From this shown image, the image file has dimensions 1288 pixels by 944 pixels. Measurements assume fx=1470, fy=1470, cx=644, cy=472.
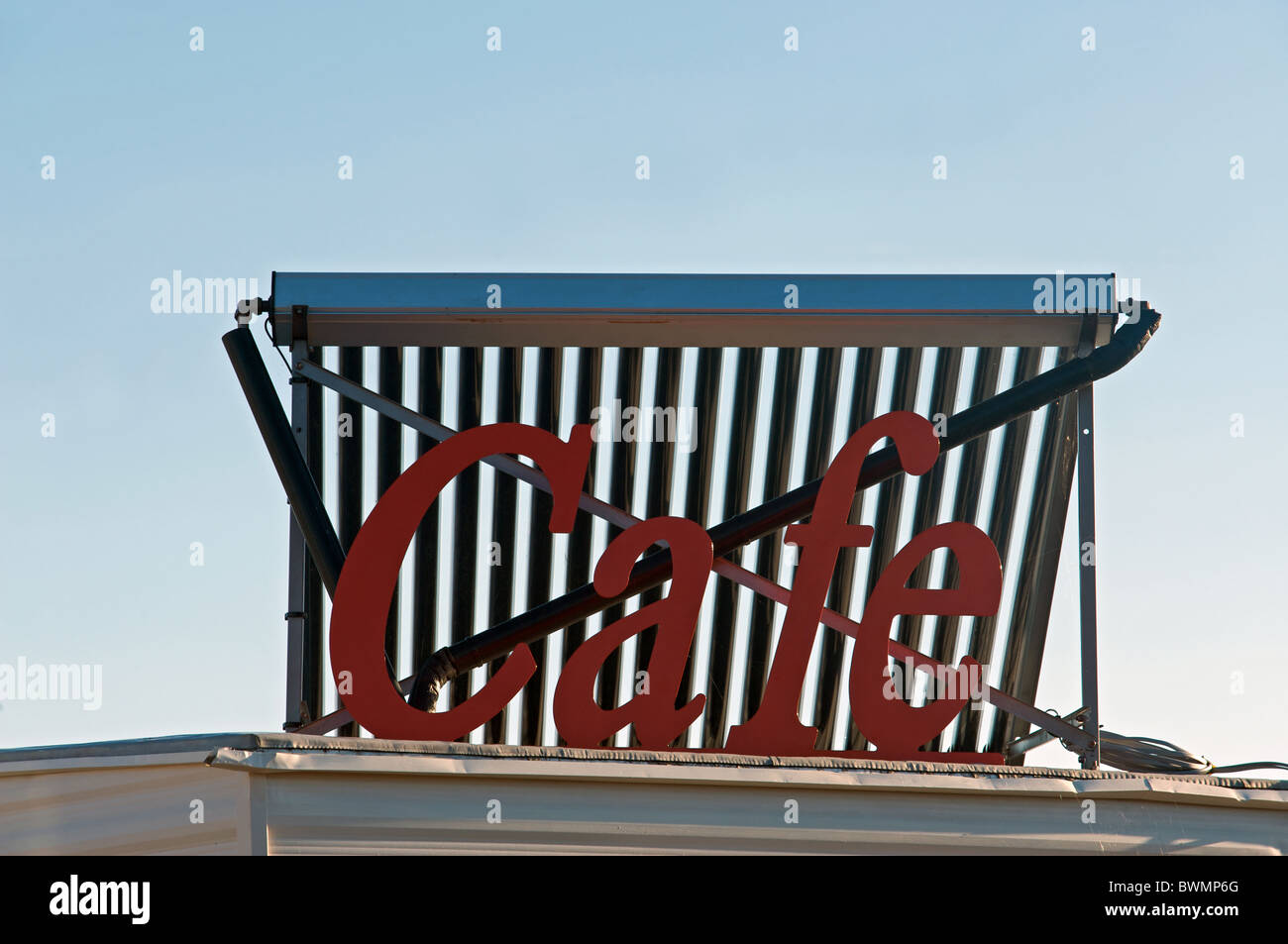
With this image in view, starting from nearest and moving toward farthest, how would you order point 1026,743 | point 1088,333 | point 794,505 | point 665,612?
point 665,612 < point 794,505 < point 1088,333 < point 1026,743

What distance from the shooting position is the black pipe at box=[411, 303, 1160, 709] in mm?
8773

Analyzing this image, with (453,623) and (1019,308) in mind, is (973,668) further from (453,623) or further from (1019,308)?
(453,623)

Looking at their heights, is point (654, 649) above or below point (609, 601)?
below

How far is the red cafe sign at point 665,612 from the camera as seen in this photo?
287 inches

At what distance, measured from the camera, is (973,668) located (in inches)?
314

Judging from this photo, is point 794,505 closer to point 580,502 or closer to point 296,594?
point 580,502

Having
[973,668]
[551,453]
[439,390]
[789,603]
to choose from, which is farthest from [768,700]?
[439,390]

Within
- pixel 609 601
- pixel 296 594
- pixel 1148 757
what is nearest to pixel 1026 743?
pixel 1148 757

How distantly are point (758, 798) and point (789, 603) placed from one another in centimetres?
193

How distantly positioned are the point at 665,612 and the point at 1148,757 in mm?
3115

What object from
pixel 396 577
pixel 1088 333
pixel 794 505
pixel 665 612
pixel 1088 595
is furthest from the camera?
pixel 1088 333

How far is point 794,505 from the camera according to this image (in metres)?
9.00

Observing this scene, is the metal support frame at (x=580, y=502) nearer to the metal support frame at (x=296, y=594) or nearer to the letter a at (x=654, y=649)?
the metal support frame at (x=296, y=594)

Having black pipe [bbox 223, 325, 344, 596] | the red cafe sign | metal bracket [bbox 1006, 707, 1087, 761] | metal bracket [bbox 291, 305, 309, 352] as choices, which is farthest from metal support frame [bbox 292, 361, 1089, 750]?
metal bracket [bbox 1006, 707, 1087, 761]
